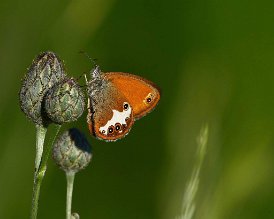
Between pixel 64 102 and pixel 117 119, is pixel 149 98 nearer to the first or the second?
pixel 117 119

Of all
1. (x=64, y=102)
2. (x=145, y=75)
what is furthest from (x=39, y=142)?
(x=145, y=75)

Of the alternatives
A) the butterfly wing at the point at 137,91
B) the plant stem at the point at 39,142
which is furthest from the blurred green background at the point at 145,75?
the plant stem at the point at 39,142

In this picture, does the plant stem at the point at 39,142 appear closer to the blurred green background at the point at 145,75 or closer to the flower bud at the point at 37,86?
the flower bud at the point at 37,86

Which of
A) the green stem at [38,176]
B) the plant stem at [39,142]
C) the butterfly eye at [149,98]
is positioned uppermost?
the butterfly eye at [149,98]

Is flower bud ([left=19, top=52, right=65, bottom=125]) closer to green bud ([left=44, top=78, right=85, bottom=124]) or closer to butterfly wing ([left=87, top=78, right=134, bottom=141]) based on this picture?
green bud ([left=44, top=78, right=85, bottom=124])

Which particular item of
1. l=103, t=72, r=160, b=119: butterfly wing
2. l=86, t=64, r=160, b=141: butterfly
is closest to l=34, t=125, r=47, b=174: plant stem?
l=86, t=64, r=160, b=141: butterfly

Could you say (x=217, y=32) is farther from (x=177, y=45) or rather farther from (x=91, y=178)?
(x=91, y=178)

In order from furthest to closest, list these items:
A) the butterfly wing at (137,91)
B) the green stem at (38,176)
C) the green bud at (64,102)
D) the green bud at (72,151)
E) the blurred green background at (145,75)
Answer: the blurred green background at (145,75)
the green bud at (72,151)
the butterfly wing at (137,91)
the green bud at (64,102)
the green stem at (38,176)
